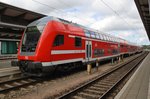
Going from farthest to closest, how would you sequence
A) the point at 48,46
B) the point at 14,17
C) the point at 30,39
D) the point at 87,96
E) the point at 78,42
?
the point at 14,17 < the point at 78,42 < the point at 30,39 < the point at 48,46 < the point at 87,96

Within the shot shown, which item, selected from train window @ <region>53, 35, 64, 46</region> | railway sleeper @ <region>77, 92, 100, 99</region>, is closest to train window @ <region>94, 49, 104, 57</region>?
train window @ <region>53, 35, 64, 46</region>

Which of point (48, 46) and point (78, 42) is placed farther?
point (78, 42)

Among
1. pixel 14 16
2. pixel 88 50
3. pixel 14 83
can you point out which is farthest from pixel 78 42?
pixel 14 16

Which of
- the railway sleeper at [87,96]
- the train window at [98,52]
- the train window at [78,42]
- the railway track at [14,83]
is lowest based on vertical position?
the railway sleeper at [87,96]

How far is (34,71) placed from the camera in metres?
12.2

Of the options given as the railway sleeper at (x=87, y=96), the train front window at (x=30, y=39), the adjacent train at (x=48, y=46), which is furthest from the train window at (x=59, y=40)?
the railway sleeper at (x=87, y=96)

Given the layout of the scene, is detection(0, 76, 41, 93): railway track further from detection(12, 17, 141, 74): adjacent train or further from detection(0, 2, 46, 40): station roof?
Result: detection(0, 2, 46, 40): station roof

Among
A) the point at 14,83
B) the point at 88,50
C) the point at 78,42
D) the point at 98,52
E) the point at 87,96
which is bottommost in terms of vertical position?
the point at 87,96

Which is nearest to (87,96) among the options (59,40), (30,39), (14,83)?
(14,83)

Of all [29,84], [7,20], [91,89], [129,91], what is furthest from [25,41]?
[7,20]

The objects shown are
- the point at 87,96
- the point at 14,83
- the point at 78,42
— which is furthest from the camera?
the point at 78,42

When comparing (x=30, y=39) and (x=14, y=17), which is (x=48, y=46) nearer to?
(x=30, y=39)

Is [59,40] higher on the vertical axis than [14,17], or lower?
lower

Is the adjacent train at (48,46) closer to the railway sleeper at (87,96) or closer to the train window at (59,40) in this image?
the train window at (59,40)
